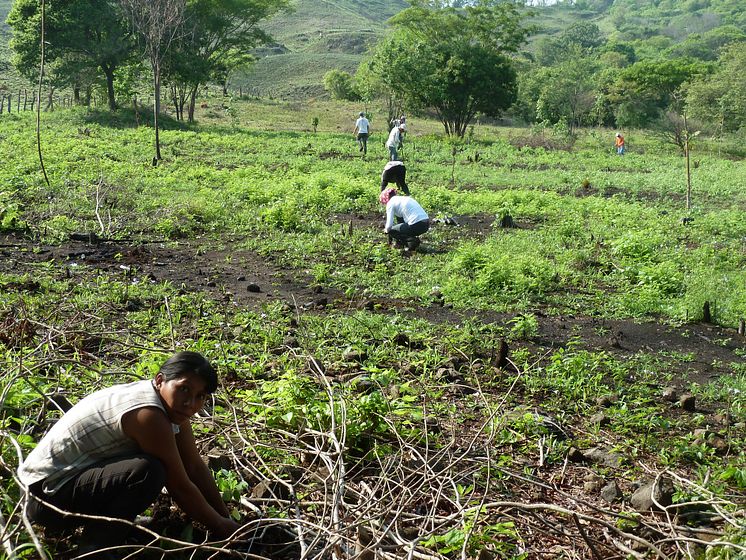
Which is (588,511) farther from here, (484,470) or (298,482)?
(298,482)

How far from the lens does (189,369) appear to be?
10.1 ft

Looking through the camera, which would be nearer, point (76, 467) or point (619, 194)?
point (76, 467)

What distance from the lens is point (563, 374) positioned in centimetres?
552

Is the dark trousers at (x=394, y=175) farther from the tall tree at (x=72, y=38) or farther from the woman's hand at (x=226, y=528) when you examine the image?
the tall tree at (x=72, y=38)

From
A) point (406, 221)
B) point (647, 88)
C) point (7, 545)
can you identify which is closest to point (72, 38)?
point (406, 221)

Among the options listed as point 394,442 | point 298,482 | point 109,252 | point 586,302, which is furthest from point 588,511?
point 109,252

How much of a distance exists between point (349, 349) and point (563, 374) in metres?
1.67

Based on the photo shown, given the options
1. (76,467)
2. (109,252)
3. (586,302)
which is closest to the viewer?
(76,467)

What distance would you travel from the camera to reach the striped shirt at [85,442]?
3.08 m

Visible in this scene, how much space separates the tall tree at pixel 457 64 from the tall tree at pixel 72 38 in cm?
1114

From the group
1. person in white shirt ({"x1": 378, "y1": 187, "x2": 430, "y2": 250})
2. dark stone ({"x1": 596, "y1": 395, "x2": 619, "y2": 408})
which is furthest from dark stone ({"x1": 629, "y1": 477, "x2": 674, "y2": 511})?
person in white shirt ({"x1": 378, "y1": 187, "x2": 430, "y2": 250})

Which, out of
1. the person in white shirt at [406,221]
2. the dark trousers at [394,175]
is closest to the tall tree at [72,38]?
the dark trousers at [394,175]

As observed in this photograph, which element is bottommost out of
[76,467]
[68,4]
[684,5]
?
[76,467]

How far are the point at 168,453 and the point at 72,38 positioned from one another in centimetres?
2838
